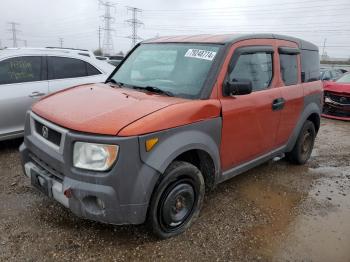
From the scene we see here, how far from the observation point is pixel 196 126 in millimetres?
3252

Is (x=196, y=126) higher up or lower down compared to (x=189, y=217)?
higher up

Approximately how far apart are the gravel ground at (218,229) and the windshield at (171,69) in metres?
1.42

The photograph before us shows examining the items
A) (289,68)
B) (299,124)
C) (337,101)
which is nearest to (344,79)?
(337,101)

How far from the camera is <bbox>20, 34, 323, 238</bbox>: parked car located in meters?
2.77

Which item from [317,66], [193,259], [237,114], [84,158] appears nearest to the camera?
[84,158]

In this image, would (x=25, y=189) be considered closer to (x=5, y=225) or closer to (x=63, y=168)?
(x=5, y=225)

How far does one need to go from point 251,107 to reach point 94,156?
1.89m

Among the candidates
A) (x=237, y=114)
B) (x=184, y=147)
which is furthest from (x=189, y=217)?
(x=237, y=114)

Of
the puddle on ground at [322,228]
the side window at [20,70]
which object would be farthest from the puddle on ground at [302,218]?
the side window at [20,70]

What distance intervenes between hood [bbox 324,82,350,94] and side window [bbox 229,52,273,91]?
21.3ft

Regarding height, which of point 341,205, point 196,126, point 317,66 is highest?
point 317,66

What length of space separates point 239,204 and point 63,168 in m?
2.17

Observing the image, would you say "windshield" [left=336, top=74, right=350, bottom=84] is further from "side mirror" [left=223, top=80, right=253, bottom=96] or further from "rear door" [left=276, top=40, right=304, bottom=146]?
"side mirror" [left=223, top=80, right=253, bottom=96]

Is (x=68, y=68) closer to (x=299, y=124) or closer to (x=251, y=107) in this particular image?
A: (x=251, y=107)
